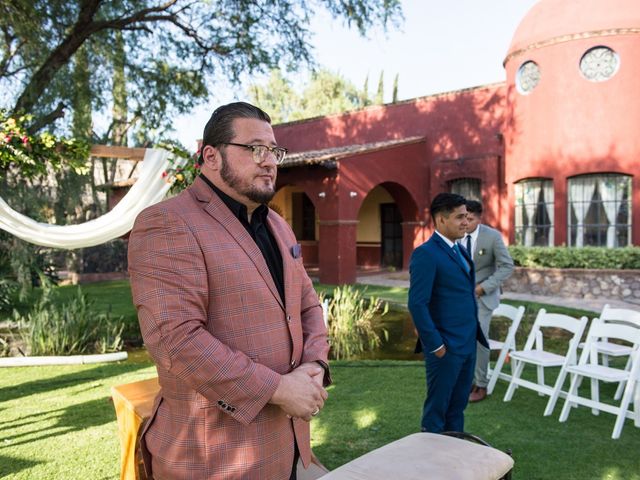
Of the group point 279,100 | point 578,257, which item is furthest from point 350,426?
point 279,100

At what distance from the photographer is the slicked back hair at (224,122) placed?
1917 mm

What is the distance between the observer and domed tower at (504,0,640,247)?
43.3 feet

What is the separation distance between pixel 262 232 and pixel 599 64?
1400cm

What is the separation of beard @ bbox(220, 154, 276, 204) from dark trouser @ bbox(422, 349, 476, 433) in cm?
223

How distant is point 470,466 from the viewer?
2303 millimetres

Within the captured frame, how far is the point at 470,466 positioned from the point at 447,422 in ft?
5.40

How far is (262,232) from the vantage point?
2.12 m

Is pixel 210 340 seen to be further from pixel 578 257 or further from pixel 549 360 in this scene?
pixel 578 257

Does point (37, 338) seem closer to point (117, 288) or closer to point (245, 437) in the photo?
point (245, 437)

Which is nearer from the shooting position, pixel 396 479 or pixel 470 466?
pixel 396 479

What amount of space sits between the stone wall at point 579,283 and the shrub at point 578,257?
24cm

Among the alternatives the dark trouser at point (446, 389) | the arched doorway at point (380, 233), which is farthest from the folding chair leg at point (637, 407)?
the arched doorway at point (380, 233)

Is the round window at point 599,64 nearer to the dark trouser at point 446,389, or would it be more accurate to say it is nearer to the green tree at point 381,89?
the dark trouser at point 446,389

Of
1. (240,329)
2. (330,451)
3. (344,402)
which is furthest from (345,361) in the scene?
(240,329)
